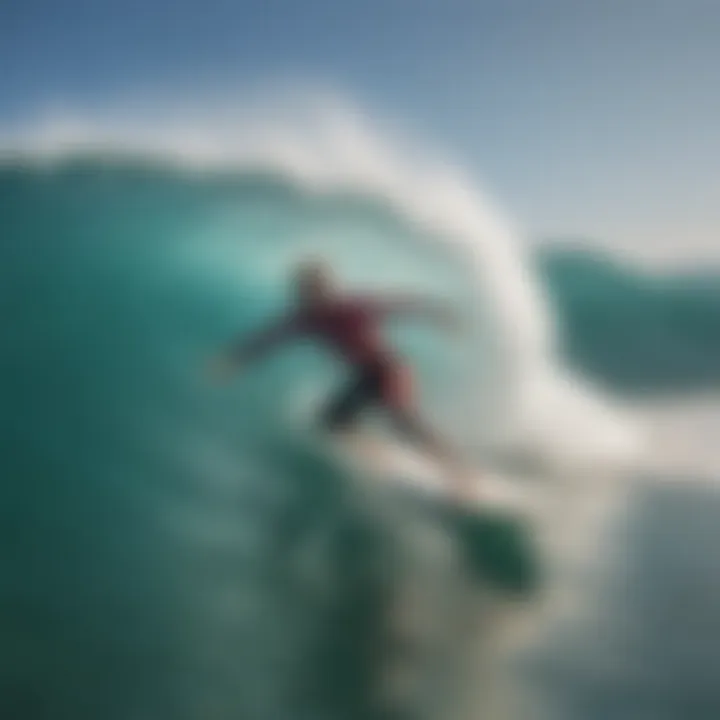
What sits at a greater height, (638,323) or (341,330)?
(638,323)

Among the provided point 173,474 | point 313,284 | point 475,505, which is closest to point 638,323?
point 475,505

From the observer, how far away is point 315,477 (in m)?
1.34

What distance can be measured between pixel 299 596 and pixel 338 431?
0.24 m

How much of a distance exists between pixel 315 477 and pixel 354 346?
0.20 metres

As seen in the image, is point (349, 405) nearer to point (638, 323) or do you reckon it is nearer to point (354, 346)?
point (354, 346)

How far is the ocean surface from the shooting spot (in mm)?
1285

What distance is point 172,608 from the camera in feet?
4.43

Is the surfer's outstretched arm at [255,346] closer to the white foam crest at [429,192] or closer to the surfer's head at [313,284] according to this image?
the surfer's head at [313,284]

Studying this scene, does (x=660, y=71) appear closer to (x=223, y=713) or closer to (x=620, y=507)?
(x=620, y=507)

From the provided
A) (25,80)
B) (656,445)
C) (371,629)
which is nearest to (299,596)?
(371,629)

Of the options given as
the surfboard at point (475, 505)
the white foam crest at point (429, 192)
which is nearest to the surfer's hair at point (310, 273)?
the white foam crest at point (429, 192)

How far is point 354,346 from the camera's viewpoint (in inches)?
53.6

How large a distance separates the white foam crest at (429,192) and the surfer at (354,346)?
0.08m

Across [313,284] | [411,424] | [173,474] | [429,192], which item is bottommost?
[173,474]
